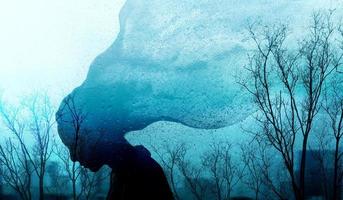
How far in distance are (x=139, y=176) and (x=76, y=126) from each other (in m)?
3.43

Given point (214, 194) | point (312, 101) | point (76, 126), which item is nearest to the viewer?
point (312, 101)

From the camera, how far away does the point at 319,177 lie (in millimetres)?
31000

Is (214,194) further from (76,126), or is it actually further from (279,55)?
(279,55)

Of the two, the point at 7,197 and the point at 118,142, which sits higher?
the point at 118,142

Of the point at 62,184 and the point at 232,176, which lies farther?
the point at 62,184

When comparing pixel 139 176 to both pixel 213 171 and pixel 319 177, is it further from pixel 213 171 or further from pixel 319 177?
pixel 319 177

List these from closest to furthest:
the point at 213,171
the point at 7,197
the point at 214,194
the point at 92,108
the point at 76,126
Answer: the point at 76,126
the point at 92,108
the point at 213,171
the point at 214,194
the point at 7,197

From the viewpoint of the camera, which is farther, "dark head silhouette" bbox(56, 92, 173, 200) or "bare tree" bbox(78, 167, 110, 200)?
"bare tree" bbox(78, 167, 110, 200)

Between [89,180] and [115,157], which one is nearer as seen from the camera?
[115,157]

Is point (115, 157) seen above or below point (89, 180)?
above

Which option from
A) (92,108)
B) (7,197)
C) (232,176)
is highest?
(92,108)

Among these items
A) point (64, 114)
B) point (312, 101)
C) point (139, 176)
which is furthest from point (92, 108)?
point (312, 101)

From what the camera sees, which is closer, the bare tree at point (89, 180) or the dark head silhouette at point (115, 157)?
the dark head silhouette at point (115, 157)

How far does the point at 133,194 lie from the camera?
46.5 feet
